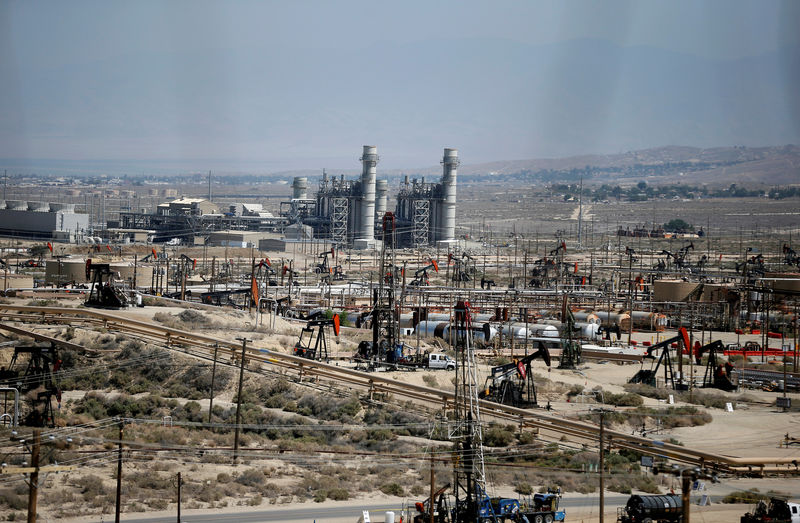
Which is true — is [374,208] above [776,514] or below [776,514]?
above

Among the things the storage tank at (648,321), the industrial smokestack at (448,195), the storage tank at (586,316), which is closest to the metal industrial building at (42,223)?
the industrial smokestack at (448,195)

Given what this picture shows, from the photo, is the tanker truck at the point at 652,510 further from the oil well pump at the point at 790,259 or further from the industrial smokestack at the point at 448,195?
the industrial smokestack at the point at 448,195

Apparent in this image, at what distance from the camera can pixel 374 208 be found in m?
94.1

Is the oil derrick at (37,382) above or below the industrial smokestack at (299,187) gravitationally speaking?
below

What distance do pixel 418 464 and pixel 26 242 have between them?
74.5 metres

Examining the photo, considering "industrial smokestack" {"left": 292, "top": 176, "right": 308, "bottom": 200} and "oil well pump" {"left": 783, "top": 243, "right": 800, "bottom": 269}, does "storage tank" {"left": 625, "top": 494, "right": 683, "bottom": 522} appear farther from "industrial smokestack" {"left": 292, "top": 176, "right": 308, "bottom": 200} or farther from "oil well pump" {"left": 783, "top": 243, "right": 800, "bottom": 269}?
"industrial smokestack" {"left": 292, "top": 176, "right": 308, "bottom": 200}

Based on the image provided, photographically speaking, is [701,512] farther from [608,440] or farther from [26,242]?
[26,242]

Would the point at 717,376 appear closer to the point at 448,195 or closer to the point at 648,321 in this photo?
the point at 648,321

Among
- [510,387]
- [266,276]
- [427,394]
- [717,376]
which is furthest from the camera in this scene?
[266,276]

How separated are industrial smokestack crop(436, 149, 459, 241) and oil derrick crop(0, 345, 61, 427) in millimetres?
64760

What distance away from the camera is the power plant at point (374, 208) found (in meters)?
90.9

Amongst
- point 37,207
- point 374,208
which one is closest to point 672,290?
point 374,208

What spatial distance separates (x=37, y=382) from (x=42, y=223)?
69285 mm

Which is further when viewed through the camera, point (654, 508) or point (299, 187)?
point (299, 187)
